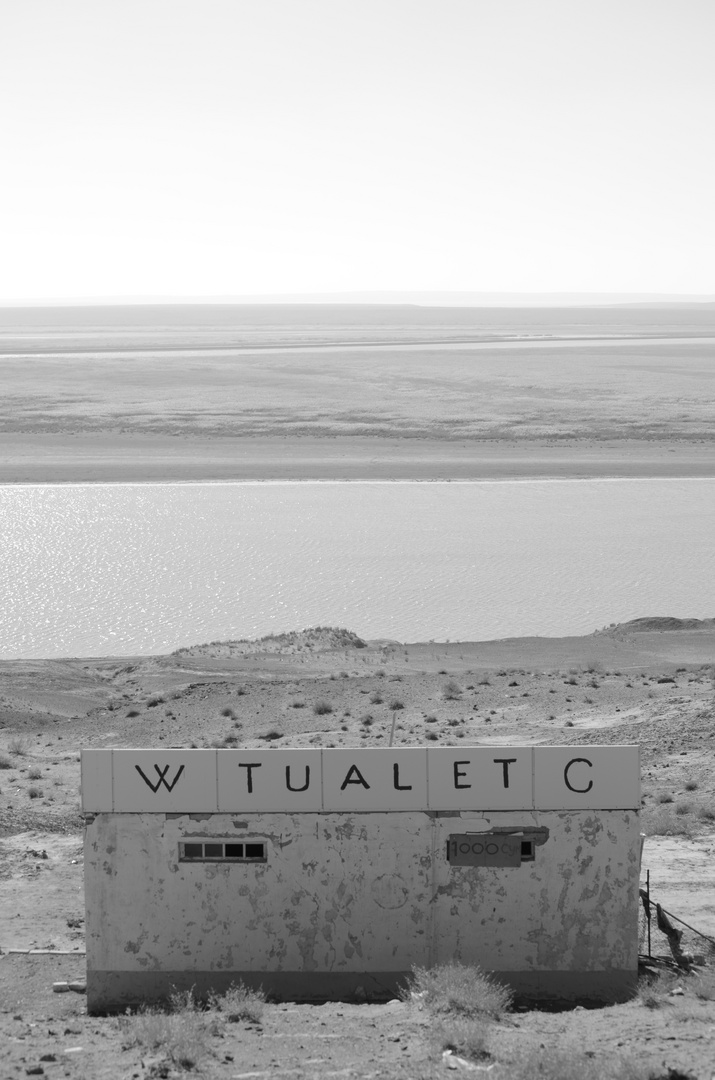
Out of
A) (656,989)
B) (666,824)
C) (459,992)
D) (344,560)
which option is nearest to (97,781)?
(459,992)

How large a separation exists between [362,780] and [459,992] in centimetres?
170

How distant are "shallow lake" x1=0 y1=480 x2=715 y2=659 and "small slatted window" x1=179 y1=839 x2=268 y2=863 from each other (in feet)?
51.7

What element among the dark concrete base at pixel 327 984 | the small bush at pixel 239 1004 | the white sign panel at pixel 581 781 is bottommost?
the dark concrete base at pixel 327 984

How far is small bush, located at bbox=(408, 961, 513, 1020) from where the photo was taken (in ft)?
28.1

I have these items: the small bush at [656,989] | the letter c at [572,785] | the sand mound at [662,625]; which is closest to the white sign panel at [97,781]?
the letter c at [572,785]

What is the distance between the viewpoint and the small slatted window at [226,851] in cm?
955

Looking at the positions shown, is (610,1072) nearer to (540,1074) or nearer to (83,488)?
(540,1074)

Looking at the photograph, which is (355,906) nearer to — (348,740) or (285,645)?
(348,740)

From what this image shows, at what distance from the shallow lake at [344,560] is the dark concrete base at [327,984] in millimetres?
15724

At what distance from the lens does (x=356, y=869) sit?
9578mm

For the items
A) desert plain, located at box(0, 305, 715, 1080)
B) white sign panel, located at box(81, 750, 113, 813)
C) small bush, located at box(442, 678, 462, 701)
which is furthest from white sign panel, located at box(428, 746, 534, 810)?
small bush, located at box(442, 678, 462, 701)

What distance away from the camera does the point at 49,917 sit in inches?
457

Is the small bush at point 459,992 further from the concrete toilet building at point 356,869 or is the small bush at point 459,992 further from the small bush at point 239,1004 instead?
the small bush at point 239,1004

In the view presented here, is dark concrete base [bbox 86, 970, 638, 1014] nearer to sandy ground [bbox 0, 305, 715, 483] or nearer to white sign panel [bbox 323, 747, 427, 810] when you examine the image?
white sign panel [bbox 323, 747, 427, 810]
